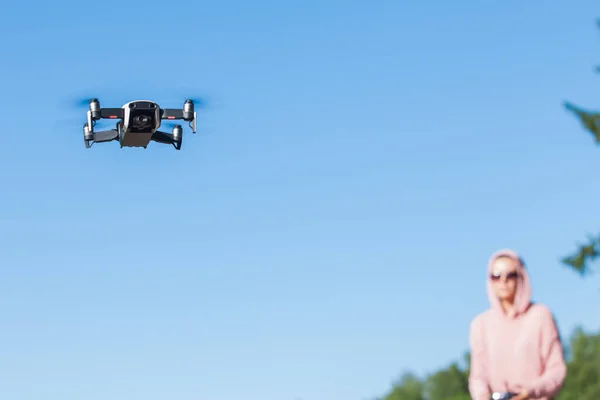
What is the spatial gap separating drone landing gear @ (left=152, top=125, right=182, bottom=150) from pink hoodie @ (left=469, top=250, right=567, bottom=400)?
3028cm

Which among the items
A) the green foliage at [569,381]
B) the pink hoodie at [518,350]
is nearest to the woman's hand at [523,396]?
the pink hoodie at [518,350]

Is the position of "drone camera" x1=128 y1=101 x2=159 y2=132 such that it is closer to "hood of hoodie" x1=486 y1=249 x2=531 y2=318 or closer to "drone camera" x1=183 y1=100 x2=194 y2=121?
"drone camera" x1=183 y1=100 x2=194 y2=121

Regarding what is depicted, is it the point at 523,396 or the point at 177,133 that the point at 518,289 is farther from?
the point at 177,133

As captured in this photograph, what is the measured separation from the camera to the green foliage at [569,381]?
37.6 m

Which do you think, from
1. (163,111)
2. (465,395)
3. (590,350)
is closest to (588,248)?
(590,350)

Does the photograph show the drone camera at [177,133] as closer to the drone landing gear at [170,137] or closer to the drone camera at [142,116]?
the drone landing gear at [170,137]

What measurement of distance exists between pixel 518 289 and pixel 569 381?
31386mm

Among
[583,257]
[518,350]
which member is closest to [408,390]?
[583,257]

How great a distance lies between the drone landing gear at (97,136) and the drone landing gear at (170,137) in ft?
4.19

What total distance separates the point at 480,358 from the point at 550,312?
63cm

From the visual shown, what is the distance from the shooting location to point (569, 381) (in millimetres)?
39406

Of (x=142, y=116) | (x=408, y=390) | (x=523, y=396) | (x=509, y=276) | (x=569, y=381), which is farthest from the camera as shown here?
(x=408, y=390)

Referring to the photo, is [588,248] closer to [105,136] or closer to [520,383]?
[105,136]

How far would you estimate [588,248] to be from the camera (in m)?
42.8
